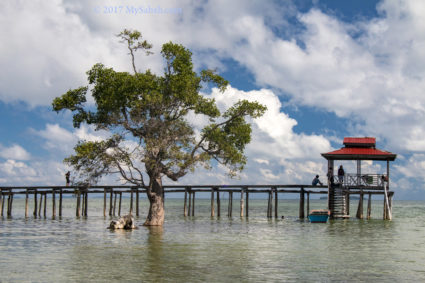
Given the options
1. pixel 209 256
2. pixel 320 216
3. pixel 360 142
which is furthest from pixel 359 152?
pixel 209 256

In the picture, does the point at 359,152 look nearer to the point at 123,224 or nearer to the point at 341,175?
the point at 341,175

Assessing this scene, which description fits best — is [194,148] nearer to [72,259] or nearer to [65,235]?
[65,235]

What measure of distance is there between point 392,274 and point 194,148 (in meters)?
20.3

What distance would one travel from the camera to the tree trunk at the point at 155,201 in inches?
1453

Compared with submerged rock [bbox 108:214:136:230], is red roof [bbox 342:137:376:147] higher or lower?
higher

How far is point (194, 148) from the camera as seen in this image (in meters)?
36.8

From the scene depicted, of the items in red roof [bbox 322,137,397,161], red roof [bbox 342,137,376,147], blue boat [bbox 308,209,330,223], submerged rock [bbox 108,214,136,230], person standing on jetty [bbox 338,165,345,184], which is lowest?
submerged rock [bbox 108,214,136,230]

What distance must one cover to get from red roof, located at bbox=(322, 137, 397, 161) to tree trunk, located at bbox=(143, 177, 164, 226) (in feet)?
48.9

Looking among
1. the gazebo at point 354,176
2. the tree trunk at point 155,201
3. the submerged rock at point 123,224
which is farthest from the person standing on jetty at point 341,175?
the submerged rock at point 123,224

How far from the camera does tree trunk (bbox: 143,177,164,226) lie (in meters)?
36.9

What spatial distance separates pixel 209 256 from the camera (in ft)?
74.2

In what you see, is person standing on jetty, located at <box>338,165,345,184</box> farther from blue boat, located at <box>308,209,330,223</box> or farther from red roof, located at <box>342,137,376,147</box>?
blue boat, located at <box>308,209,330,223</box>

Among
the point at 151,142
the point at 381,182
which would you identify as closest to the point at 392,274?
the point at 151,142

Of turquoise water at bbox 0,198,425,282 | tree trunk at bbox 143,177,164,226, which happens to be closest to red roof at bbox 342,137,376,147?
turquoise water at bbox 0,198,425,282
